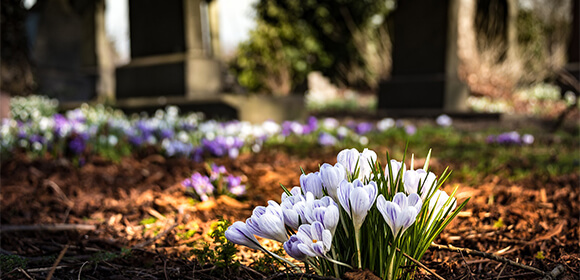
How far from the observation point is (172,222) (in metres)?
2.11

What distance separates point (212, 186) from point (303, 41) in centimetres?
1285

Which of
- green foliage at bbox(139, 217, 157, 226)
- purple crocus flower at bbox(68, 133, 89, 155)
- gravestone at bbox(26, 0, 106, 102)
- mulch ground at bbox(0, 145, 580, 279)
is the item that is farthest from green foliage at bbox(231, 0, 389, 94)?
green foliage at bbox(139, 217, 157, 226)

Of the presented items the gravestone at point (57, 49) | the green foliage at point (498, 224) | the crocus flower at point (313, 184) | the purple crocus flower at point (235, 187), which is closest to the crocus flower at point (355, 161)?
the crocus flower at point (313, 184)

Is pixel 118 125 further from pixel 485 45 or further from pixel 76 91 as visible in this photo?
pixel 485 45

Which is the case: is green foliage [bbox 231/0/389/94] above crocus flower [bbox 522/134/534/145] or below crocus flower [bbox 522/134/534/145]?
above

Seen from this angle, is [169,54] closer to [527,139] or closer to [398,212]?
[527,139]

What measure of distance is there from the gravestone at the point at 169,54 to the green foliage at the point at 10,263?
18.6 ft

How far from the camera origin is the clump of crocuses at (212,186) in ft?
7.80

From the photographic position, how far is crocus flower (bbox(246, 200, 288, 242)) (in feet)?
3.63

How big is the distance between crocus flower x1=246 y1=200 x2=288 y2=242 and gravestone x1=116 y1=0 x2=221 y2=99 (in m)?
6.17

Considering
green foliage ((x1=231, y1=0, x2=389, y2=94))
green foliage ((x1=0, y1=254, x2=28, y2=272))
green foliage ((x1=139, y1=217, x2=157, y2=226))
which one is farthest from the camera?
green foliage ((x1=231, y1=0, x2=389, y2=94))

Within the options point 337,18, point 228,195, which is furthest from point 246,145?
point 337,18

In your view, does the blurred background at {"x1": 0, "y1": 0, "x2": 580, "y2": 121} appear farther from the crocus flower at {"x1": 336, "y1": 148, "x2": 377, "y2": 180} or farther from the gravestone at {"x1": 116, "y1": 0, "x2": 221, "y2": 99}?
the crocus flower at {"x1": 336, "y1": 148, "x2": 377, "y2": 180}

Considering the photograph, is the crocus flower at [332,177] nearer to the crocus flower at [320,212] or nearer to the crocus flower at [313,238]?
the crocus flower at [320,212]
